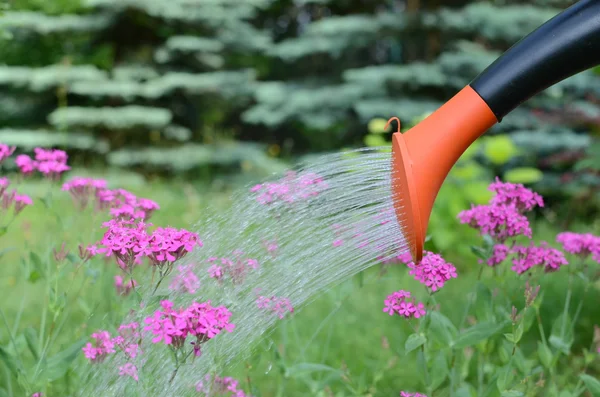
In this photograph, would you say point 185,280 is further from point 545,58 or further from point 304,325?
point 304,325

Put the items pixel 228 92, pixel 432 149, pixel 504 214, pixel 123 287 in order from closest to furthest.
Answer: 1. pixel 432 149
2. pixel 504 214
3. pixel 123 287
4. pixel 228 92

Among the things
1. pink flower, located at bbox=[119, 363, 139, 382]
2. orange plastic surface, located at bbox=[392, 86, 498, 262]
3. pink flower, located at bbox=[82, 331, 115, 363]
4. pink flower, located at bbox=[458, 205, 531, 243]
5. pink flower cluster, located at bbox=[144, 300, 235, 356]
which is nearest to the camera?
pink flower cluster, located at bbox=[144, 300, 235, 356]

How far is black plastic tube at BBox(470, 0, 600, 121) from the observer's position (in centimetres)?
112

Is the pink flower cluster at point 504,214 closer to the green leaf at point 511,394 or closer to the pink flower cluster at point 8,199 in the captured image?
the green leaf at point 511,394

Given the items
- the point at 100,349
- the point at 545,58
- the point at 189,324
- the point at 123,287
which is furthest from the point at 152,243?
the point at 545,58

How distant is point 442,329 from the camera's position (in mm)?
1467

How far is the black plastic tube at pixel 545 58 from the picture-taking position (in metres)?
1.12

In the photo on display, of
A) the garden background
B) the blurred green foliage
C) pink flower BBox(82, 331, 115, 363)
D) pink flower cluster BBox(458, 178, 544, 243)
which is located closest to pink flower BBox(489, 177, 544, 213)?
pink flower cluster BBox(458, 178, 544, 243)

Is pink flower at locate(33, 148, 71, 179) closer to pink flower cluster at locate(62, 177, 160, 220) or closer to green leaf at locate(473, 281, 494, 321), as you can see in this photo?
pink flower cluster at locate(62, 177, 160, 220)

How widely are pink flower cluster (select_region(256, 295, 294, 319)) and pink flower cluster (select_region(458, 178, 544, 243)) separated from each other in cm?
51

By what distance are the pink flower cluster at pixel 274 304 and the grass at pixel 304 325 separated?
9 cm


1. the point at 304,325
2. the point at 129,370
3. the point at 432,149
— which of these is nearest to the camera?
the point at 432,149

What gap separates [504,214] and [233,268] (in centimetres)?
65

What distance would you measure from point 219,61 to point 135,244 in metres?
6.51
